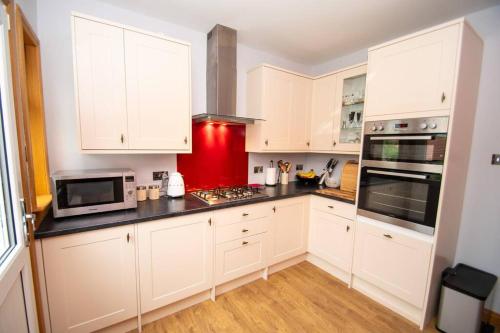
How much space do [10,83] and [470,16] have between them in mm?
3221

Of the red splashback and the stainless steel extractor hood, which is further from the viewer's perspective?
the red splashback

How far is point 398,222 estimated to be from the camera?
179 cm

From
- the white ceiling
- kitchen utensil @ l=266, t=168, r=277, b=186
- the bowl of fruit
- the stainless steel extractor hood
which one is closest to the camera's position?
the white ceiling

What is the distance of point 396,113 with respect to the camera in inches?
69.4

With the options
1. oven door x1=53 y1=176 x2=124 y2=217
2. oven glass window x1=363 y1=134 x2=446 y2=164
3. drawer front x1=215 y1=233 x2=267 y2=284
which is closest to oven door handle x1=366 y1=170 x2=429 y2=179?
oven glass window x1=363 y1=134 x2=446 y2=164

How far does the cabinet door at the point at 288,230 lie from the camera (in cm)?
228

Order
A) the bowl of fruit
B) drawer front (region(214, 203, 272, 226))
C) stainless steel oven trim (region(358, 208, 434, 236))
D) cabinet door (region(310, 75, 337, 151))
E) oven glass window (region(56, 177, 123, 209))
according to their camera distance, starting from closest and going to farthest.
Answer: oven glass window (region(56, 177, 123, 209))
stainless steel oven trim (region(358, 208, 434, 236))
drawer front (region(214, 203, 272, 226))
cabinet door (region(310, 75, 337, 151))
the bowl of fruit

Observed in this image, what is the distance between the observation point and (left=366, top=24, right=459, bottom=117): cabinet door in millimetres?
1502

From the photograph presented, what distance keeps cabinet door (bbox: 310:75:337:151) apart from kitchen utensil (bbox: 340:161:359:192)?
0.30 m

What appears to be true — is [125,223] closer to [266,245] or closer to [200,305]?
[200,305]

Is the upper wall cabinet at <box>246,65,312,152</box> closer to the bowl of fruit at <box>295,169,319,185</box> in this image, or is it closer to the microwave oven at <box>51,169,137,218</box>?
the bowl of fruit at <box>295,169,319,185</box>

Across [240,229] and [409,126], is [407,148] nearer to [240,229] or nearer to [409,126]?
[409,126]

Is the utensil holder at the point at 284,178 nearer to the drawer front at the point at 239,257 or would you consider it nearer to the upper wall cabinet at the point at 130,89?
the drawer front at the point at 239,257

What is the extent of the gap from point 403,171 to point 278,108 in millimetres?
1372
